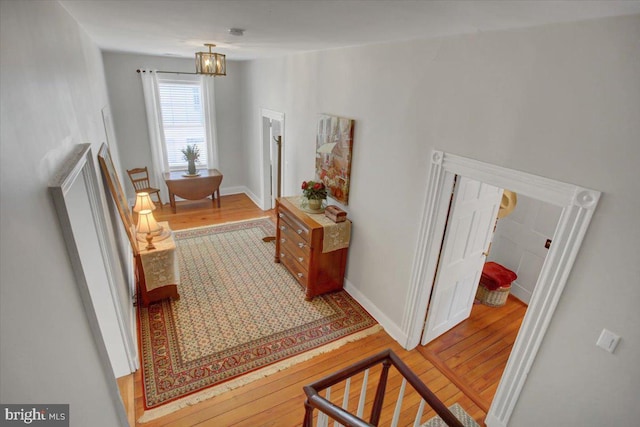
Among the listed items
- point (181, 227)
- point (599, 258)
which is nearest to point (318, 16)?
point (599, 258)

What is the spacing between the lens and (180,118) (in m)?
5.62

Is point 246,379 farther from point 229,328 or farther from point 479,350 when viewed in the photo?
point 479,350

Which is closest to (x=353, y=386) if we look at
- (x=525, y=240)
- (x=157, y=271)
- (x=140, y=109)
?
(x=157, y=271)

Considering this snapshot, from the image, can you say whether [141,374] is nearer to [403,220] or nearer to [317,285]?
[317,285]

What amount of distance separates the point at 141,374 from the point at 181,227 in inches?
110

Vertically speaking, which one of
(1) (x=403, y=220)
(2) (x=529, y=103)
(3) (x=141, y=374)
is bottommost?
(3) (x=141, y=374)

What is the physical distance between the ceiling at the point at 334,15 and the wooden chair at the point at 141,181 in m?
3.30

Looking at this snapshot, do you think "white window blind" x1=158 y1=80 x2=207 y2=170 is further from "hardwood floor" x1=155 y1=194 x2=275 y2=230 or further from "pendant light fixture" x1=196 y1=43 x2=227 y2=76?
"pendant light fixture" x1=196 y1=43 x2=227 y2=76

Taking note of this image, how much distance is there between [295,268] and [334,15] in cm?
266

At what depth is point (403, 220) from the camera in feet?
8.79

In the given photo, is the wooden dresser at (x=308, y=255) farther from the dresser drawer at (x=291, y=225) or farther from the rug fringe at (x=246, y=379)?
the rug fringe at (x=246, y=379)
